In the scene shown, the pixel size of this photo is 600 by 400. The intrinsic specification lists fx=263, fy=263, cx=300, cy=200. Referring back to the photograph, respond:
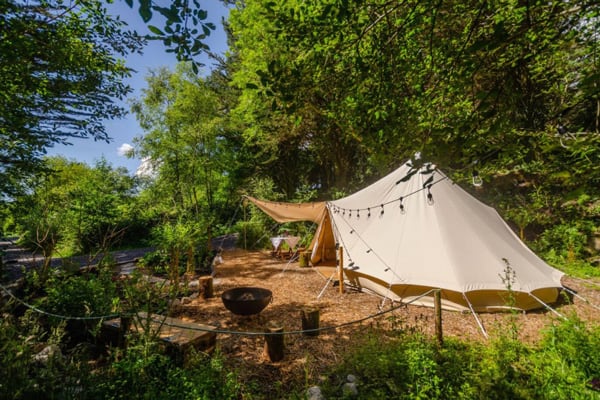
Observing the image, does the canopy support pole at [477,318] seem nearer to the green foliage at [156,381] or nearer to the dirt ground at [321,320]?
the dirt ground at [321,320]

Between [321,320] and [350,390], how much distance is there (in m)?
1.58

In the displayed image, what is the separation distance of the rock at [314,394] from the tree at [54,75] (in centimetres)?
384

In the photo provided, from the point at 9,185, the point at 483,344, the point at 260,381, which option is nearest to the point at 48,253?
the point at 9,185

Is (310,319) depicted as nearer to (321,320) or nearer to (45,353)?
(321,320)

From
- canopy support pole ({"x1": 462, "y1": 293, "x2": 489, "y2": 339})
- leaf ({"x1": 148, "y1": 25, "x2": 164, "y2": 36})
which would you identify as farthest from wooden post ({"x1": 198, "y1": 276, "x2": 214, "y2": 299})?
leaf ({"x1": 148, "y1": 25, "x2": 164, "y2": 36})

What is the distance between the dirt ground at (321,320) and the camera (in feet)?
8.74

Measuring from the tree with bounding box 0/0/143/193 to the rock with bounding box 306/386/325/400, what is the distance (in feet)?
12.6

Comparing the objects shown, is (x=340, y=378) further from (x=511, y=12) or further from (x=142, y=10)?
(x=511, y=12)

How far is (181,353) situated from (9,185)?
11.2ft

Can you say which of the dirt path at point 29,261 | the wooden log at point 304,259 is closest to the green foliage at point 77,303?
the dirt path at point 29,261

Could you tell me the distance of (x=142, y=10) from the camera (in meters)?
0.96

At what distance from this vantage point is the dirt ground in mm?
2664

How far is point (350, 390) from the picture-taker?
2.12 m

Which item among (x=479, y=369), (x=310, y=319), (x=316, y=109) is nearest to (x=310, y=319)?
(x=310, y=319)
